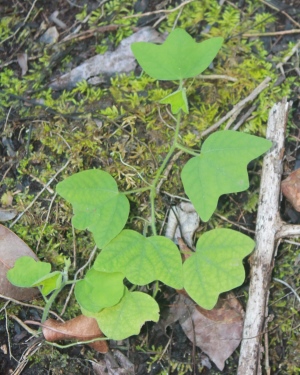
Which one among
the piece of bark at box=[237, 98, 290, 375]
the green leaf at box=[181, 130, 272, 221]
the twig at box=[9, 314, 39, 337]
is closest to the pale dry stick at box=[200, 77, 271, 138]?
the piece of bark at box=[237, 98, 290, 375]

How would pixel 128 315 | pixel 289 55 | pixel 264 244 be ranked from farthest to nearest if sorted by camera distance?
pixel 289 55
pixel 264 244
pixel 128 315

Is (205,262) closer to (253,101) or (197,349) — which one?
(197,349)

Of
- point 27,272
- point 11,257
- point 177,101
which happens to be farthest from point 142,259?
point 177,101

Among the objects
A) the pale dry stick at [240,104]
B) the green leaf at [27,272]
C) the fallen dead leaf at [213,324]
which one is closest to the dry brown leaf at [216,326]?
the fallen dead leaf at [213,324]

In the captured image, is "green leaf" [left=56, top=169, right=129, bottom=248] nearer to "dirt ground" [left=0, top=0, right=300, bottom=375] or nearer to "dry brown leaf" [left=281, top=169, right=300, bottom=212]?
"dirt ground" [left=0, top=0, right=300, bottom=375]

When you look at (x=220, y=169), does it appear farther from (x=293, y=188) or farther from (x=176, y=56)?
(x=176, y=56)

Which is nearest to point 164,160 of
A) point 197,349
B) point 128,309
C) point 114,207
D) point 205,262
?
point 114,207
